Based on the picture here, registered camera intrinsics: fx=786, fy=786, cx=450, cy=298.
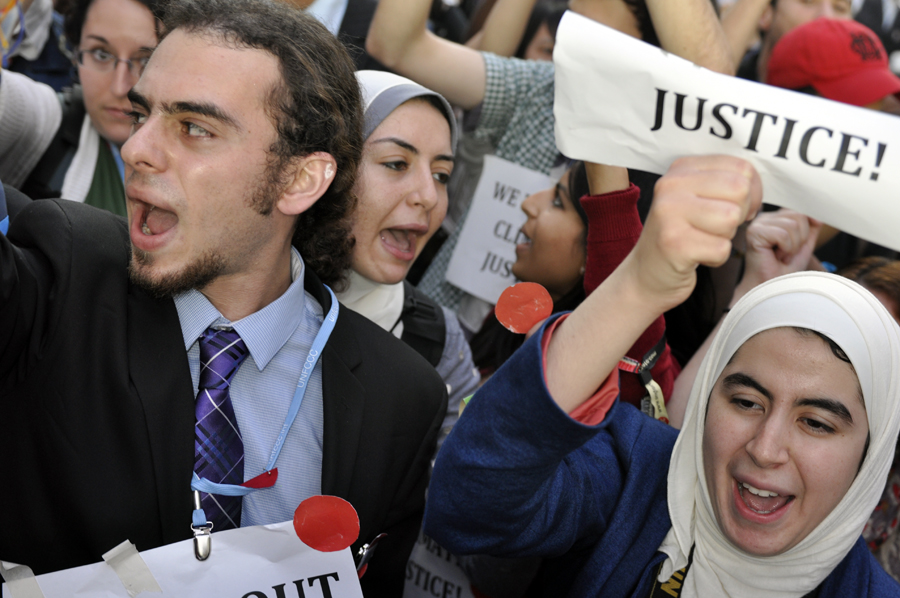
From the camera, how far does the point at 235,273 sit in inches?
79.5

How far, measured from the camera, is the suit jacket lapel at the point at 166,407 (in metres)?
1.73

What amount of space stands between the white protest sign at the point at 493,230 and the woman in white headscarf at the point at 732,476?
124 centimetres

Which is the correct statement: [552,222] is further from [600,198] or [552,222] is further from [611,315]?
[611,315]

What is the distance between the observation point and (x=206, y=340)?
1.92m

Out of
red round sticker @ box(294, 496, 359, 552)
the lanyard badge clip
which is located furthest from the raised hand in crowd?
the lanyard badge clip

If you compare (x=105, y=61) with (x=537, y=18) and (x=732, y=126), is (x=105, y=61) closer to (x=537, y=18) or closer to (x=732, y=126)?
(x=537, y=18)

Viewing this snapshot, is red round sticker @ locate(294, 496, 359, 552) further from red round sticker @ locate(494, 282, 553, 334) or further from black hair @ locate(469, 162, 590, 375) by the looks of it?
black hair @ locate(469, 162, 590, 375)

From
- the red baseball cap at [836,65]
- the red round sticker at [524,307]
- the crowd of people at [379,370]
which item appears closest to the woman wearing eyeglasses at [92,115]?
the crowd of people at [379,370]

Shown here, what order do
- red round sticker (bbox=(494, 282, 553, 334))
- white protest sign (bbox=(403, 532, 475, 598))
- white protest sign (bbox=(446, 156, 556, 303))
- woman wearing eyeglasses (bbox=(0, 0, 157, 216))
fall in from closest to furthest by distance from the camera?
red round sticker (bbox=(494, 282, 553, 334)) → white protest sign (bbox=(403, 532, 475, 598)) → woman wearing eyeglasses (bbox=(0, 0, 157, 216)) → white protest sign (bbox=(446, 156, 556, 303))

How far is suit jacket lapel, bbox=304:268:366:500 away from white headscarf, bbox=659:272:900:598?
2.72ft

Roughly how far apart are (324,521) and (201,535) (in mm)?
268

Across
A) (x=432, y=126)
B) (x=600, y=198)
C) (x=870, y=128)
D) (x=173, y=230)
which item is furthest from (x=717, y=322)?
(x=173, y=230)

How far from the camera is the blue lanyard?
1740mm

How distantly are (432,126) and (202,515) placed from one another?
152cm
